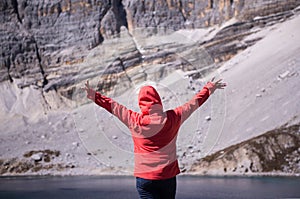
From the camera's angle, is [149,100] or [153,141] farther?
[153,141]

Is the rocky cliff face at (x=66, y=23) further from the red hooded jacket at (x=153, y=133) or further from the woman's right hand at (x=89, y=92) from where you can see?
the red hooded jacket at (x=153, y=133)

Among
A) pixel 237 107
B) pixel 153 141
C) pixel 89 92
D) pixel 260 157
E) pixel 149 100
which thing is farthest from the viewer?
pixel 237 107

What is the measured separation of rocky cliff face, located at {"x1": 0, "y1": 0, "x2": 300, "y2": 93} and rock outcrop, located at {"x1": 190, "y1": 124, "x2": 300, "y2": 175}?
49042 millimetres

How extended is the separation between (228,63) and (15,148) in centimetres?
3707

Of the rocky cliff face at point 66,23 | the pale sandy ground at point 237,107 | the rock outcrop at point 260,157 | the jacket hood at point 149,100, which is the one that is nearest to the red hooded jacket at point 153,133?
the jacket hood at point 149,100

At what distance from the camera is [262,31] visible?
290 ft

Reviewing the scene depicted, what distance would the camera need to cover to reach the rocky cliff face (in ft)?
325

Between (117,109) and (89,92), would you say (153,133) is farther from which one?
(89,92)

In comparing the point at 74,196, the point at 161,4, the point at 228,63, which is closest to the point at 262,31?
the point at 228,63

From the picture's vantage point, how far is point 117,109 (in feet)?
17.5

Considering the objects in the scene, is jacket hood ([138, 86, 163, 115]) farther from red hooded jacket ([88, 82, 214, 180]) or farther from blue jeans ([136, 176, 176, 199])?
blue jeans ([136, 176, 176, 199])

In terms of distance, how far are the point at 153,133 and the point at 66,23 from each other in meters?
100

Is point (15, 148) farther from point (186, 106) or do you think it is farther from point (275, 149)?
point (186, 106)

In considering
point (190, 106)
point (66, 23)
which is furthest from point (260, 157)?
point (66, 23)
